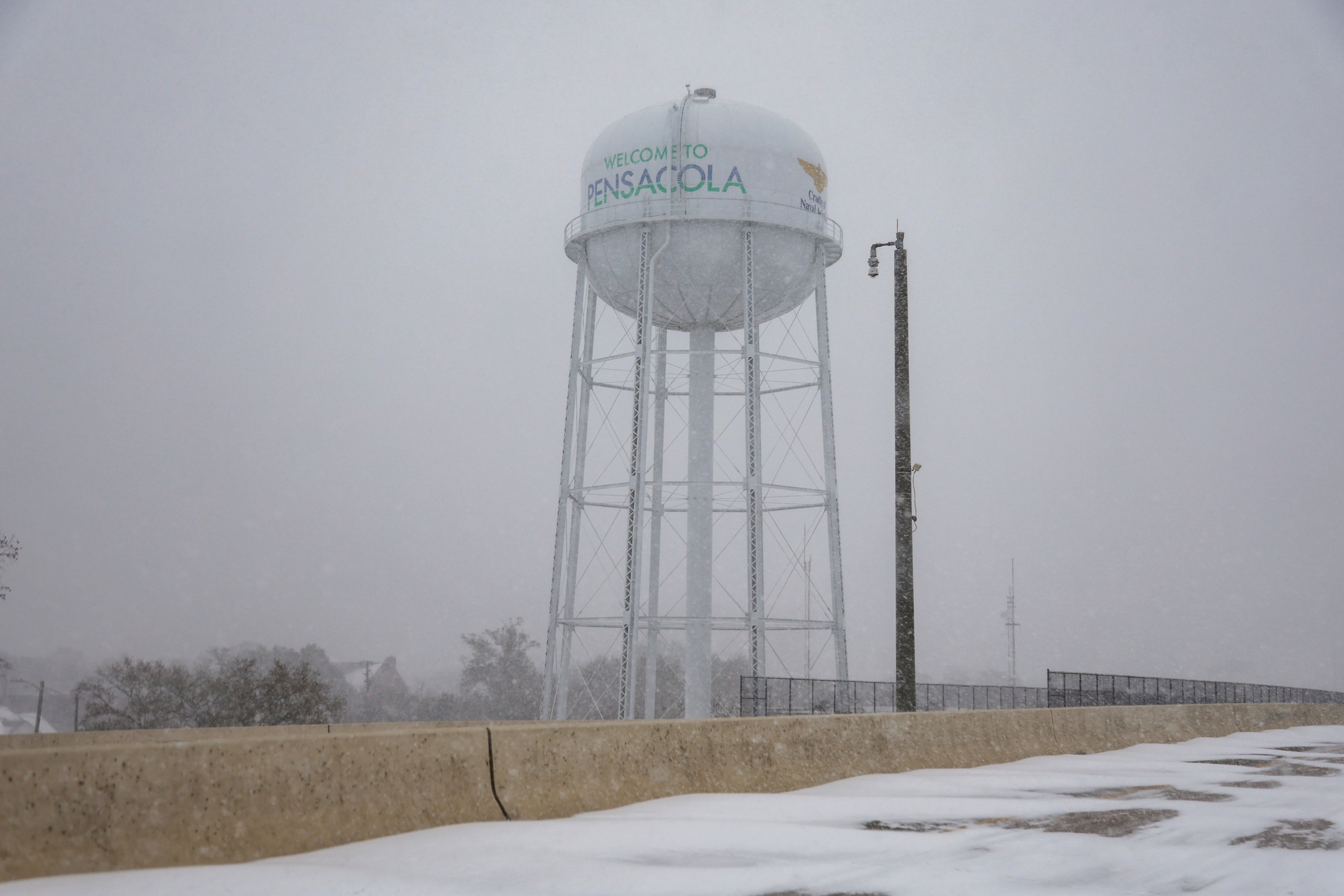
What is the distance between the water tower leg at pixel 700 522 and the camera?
3138cm

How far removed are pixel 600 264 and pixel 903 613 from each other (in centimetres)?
1586

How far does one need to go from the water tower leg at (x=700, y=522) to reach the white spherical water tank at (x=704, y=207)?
4.62 feet

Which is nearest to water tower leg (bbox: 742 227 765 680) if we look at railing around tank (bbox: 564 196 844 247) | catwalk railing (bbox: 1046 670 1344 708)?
railing around tank (bbox: 564 196 844 247)

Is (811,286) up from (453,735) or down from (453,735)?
up

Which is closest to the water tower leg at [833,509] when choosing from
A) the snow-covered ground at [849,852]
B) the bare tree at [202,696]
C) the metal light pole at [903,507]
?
the metal light pole at [903,507]

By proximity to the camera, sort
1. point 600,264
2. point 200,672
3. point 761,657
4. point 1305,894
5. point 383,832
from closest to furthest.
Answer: point 1305,894
point 383,832
point 761,657
point 600,264
point 200,672

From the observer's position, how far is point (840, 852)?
6047mm

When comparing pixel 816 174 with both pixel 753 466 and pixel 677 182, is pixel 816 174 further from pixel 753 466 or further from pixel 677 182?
pixel 753 466

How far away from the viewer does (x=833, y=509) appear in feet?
95.1

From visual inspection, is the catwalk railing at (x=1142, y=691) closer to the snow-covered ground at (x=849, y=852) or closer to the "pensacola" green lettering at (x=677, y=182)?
the "pensacola" green lettering at (x=677, y=182)

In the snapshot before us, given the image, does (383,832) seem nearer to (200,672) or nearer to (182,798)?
(182,798)

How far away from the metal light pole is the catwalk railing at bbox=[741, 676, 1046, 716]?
22.8ft

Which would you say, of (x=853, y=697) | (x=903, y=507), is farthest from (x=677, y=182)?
(x=903, y=507)

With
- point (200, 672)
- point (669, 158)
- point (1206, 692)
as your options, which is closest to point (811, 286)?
point (669, 158)
